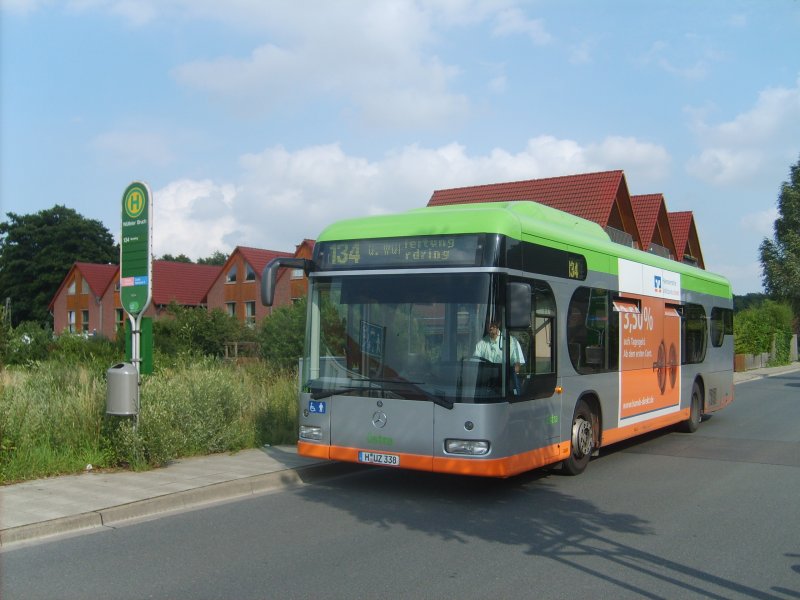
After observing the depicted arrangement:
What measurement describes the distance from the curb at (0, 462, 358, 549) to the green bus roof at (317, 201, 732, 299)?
9.63ft

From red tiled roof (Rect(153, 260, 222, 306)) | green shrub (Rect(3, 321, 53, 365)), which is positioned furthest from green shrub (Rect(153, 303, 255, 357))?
red tiled roof (Rect(153, 260, 222, 306))

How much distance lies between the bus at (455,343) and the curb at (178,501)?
29.1 inches

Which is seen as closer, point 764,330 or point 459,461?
point 459,461

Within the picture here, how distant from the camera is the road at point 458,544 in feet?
18.0

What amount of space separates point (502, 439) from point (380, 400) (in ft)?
4.43

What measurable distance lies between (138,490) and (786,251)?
55.2m

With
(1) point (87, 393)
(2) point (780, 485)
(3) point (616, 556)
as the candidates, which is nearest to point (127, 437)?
(1) point (87, 393)

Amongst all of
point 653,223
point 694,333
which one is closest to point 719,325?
point 694,333

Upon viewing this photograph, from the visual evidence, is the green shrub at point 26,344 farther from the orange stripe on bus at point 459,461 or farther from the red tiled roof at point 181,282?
the red tiled roof at point 181,282

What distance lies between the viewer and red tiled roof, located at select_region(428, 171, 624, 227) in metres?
29.7

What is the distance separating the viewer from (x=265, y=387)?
14.6 meters

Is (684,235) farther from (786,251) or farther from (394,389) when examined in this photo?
(394,389)

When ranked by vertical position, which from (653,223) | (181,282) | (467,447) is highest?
(653,223)

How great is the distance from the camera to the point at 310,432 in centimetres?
870
